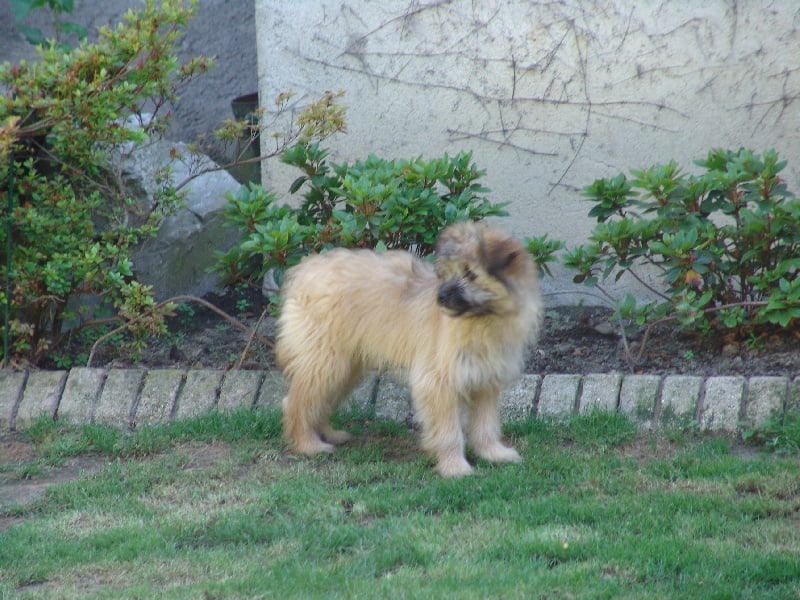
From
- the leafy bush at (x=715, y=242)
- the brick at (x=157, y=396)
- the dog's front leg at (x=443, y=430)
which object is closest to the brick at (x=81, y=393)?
the brick at (x=157, y=396)

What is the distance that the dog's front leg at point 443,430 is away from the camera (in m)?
5.18

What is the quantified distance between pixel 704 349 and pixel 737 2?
2.69 m

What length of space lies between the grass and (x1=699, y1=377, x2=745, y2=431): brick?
0.14 metres

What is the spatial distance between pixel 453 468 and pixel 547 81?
142 inches

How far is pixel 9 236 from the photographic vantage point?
6.14 metres

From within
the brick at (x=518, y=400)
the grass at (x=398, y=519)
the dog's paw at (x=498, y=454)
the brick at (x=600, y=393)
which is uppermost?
the brick at (x=600, y=393)

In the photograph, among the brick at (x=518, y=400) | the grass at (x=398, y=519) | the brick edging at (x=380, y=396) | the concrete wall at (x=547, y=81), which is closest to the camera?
the grass at (x=398, y=519)

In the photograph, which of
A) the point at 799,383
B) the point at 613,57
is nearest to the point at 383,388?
the point at 799,383

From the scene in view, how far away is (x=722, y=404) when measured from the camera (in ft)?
17.9

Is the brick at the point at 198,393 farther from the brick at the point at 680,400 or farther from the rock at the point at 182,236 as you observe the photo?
the brick at the point at 680,400

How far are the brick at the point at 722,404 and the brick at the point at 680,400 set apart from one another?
47 mm

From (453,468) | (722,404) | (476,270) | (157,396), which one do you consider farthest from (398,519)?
(157,396)

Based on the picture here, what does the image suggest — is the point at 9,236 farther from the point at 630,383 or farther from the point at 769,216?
the point at 769,216

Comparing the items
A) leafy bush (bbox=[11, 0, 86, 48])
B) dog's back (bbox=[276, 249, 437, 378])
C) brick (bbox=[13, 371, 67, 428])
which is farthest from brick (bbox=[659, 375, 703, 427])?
leafy bush (bbox=[11, 0, 86, 48])
